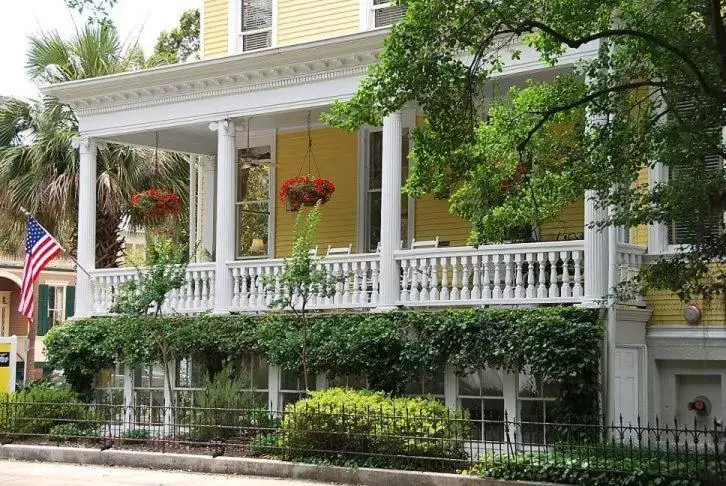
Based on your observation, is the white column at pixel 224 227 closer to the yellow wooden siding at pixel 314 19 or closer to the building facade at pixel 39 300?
the yellow wooden siding at pixel 314 19

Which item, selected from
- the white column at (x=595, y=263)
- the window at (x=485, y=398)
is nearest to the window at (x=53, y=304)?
the window at (x=485, y=398)

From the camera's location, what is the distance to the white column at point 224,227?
794 inches

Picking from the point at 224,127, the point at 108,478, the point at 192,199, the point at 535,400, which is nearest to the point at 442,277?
the point at 535,400

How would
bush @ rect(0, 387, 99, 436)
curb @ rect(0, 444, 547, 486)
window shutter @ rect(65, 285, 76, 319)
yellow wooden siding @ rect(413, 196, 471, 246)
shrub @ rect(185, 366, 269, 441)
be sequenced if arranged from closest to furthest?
curb @ rect(0, 444, 547, 486), shrub @ rect(185, 366, 269, 441), bush @ rect(0, 387, 99, 436), yellow wooden siding @ rect(413, 196, 471, 246), window shutter @ rect(65, 285, 76, 319)

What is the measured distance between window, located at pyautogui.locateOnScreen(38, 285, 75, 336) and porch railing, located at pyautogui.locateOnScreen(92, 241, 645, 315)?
1032 inches

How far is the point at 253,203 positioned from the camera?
2477cm

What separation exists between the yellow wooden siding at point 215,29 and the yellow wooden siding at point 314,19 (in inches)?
61.3

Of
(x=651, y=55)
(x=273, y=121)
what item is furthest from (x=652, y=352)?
(x=273, y=121)

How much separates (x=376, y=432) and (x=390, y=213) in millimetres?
4797

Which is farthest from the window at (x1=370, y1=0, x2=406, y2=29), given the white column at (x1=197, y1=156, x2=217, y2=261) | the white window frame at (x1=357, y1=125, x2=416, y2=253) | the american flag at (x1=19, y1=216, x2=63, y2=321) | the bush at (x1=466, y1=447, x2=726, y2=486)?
the bush at (x1=466, y1=447, x2=726, y2=486)

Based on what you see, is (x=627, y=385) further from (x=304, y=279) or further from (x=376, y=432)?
(x=304, y=279)

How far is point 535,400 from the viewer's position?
17.0 metres

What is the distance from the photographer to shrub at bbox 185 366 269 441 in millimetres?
16938

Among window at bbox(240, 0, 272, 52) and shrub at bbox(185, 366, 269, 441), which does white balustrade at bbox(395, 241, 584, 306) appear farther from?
window at bbox(240, 0, 272, 52)
